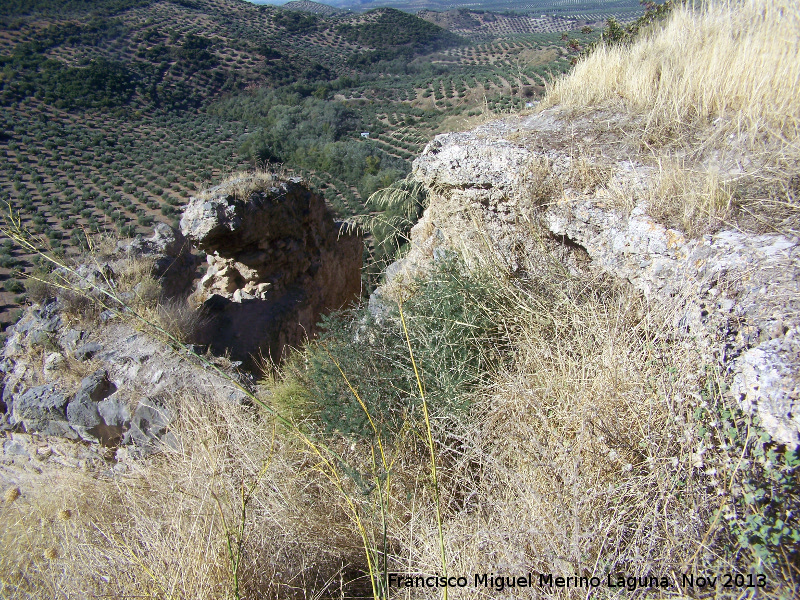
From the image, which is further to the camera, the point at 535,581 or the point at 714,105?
the point at 714,105

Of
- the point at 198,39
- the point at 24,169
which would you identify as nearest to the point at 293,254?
the point at 24,169

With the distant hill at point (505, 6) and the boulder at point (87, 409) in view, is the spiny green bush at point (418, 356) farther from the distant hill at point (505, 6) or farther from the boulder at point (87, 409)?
the distant hill at point (505, 6)

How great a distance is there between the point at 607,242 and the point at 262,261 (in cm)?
682

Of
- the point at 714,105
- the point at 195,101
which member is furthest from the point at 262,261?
the point at 195,101

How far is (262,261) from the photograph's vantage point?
28.3 feet

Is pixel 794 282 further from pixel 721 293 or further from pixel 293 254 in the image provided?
pixel 293 254

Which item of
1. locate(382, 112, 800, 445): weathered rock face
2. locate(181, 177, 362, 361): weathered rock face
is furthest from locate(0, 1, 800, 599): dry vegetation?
locate(181, 177, 362, 361): weathered rock face

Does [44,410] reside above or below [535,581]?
below

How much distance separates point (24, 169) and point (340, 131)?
1986cm

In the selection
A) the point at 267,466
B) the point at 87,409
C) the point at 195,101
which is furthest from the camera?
the point at 195,101

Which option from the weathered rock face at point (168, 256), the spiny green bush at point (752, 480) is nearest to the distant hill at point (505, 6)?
the weathered rock face at point (168, 256)

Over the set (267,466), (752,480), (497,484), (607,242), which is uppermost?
(607,242)

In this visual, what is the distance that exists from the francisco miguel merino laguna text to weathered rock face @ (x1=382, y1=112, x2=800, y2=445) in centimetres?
67

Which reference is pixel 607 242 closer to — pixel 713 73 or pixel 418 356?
pixel 418 356
